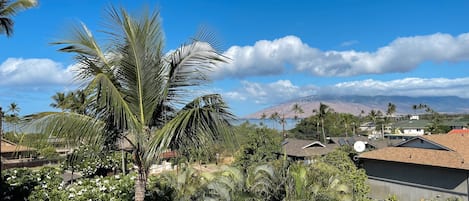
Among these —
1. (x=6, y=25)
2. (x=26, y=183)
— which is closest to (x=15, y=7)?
(x=6, y=25)

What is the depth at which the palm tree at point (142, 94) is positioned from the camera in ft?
13.2

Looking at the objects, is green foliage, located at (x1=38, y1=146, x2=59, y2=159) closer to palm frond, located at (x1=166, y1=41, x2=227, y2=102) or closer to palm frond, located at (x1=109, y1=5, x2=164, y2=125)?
palm frond, located at (x1=109, y1=5, x2=164, y2=125)

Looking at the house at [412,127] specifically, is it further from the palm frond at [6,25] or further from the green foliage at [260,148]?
the palm frond at [6,25]

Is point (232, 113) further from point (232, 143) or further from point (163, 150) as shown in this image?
point (163, 150)

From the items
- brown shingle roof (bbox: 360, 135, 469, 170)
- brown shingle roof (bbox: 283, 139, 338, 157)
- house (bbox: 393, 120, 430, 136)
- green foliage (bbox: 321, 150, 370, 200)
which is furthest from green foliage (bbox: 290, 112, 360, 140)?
green foliage (bbox: 321, 150, 370, 200)

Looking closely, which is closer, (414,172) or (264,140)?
(414,172)

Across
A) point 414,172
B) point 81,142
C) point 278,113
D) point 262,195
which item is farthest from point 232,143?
point 278,113

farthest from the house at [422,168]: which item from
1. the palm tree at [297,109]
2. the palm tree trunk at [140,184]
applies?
the palm tree at [297,109]

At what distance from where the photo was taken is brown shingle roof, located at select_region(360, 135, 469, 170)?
1264 cm

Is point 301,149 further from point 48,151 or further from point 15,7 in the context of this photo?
point 48,151

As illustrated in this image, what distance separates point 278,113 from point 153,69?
58.7 m

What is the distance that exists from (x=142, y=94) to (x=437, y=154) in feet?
42.2

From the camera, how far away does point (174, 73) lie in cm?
466

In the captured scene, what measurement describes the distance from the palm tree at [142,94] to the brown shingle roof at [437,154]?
1123cm
